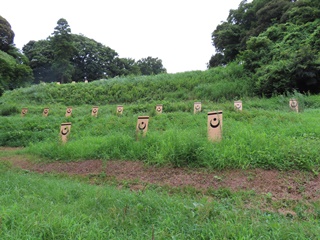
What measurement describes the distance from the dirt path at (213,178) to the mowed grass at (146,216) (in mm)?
238

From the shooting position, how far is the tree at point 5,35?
11.2 metres

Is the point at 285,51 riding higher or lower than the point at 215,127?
higher

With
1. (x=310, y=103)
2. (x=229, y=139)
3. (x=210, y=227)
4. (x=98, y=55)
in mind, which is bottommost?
(x=210, y=227)

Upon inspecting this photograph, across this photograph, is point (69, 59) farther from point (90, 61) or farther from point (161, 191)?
point (161, 191)

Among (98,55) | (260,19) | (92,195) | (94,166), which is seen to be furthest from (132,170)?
(98,55)

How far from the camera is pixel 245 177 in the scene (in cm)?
347

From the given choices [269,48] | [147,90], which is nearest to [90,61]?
[147,90]

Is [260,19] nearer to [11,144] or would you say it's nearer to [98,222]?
[11,144]

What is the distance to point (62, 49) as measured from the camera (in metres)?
29.6

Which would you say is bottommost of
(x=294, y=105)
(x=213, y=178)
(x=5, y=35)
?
(x=213, y=178)

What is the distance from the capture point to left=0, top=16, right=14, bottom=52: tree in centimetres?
1124

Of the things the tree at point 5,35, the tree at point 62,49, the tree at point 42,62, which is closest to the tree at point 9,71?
the tree at point 5,35

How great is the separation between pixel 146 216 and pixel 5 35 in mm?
13707

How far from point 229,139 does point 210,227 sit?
2562 millimetres
